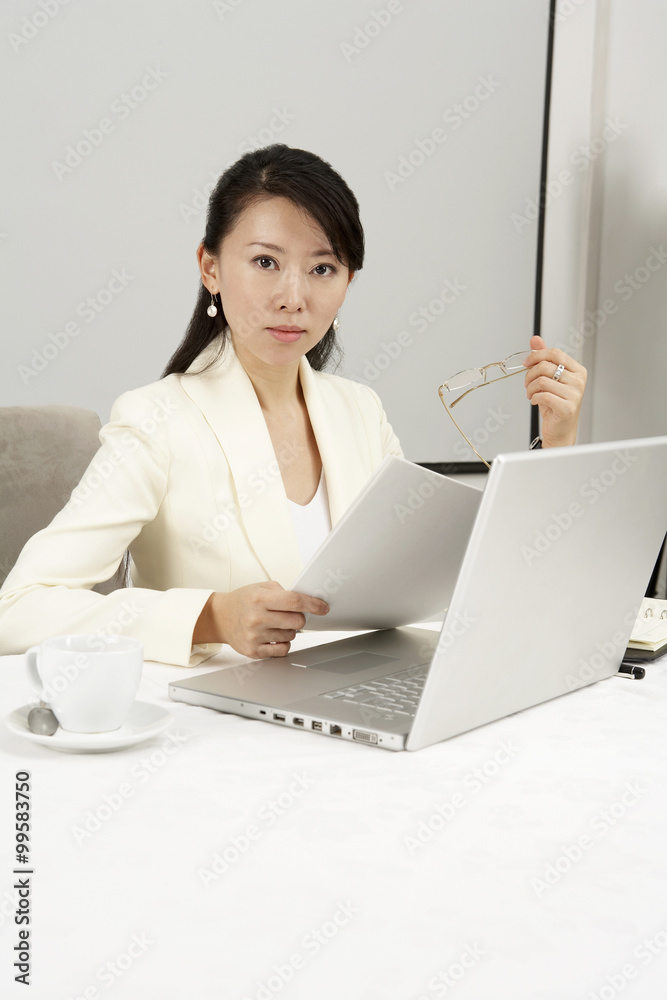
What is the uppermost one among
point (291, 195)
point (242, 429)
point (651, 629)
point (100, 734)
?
point (291, 195)

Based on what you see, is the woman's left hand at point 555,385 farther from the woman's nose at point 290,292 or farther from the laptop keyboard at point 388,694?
the laptop keyboard at point 388,694

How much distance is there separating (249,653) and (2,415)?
0.95 m

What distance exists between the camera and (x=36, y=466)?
1741mm

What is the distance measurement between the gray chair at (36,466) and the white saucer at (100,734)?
915 millimetres

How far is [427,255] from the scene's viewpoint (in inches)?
119

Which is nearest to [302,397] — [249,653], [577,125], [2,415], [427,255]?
[2,415]

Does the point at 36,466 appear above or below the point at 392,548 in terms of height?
below

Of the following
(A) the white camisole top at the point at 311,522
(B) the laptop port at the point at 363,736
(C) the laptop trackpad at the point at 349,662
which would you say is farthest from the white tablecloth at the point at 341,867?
(A) the white camisole top at the point at 311,522

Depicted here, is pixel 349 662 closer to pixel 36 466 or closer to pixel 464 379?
pixel 464 379

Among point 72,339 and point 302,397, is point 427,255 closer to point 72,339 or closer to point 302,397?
point 72,339

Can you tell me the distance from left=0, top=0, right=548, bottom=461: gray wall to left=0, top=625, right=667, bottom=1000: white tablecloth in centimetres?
177

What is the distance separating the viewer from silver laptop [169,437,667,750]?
2.29 feet

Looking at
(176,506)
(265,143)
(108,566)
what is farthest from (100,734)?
(265,143)

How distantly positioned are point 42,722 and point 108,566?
1.76 feet
